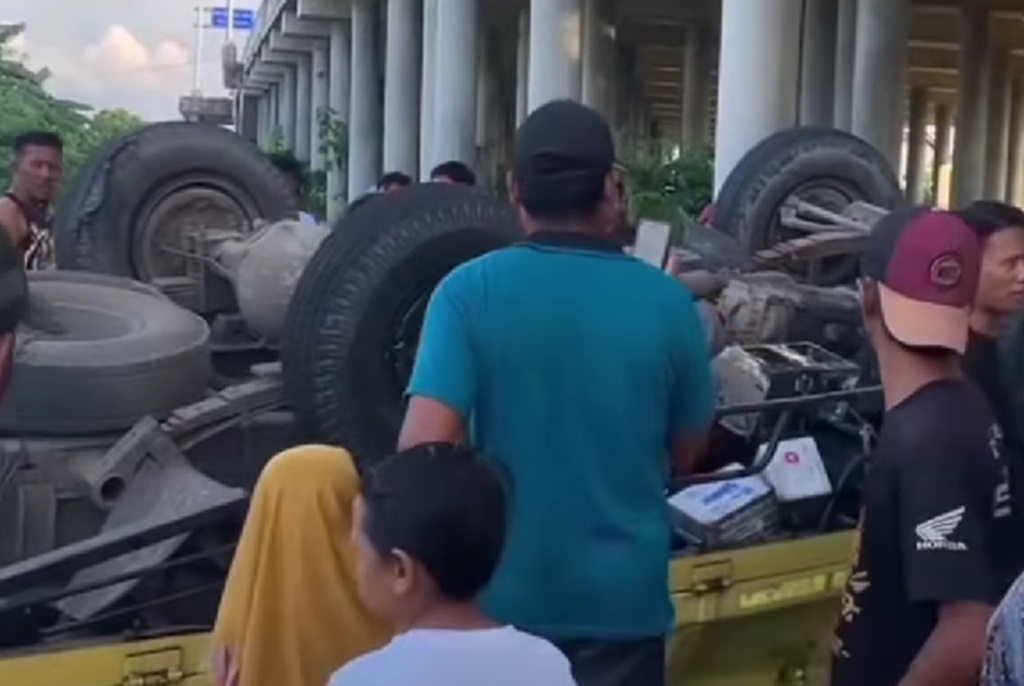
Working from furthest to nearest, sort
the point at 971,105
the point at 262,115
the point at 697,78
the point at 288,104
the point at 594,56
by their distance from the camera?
the point at 262,115 < the point at 288,104 < the point at 697,78 < the point at 971,105 < the point at 594,56

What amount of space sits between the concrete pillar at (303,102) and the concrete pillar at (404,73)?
56.4 ft

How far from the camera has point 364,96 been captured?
4056 centimetres

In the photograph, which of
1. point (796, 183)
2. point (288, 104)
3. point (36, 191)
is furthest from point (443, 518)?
point (288, 104)

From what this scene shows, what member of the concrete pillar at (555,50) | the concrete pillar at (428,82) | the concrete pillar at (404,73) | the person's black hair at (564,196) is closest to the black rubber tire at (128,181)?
the person's black hair at (564,196)

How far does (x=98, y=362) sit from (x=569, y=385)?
2.30 m

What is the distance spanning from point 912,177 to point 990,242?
2026 inches

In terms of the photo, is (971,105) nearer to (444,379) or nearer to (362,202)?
(362,202)

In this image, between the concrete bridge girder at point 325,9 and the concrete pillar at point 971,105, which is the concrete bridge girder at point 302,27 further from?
the concrete pillar at point 971,105

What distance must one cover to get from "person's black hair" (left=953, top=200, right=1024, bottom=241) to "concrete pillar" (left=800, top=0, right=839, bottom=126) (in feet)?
84.3

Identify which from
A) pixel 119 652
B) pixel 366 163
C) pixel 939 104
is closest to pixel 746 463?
pixel 119 652

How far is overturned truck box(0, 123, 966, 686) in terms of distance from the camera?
433 cm

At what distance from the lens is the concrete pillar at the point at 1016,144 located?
1858 inches

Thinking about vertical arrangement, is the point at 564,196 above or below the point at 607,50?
below

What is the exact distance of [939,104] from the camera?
62.4 m
